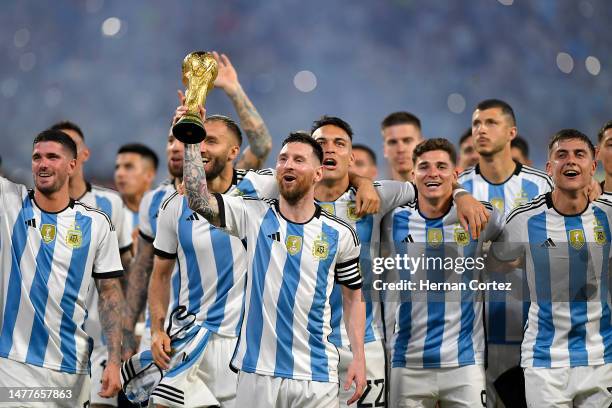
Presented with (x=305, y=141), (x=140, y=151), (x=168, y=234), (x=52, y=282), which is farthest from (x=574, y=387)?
(x=140, y=151)

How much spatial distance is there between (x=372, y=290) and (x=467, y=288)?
1.81 ft

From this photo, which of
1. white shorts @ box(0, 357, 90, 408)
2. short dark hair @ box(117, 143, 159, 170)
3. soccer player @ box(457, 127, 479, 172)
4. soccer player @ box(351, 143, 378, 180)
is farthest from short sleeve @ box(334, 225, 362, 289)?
short dark hair @ box(117, 143, 159, 170)

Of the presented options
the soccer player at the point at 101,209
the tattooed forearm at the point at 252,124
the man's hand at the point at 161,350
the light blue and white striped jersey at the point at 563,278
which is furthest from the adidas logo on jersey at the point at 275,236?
the soccer player at the point at 101,209

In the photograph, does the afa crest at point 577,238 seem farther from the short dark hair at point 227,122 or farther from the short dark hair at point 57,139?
the short dark hair at point 57,139

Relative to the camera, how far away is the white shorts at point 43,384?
461cm

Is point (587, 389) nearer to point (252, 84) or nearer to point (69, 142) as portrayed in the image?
point (69, 142)

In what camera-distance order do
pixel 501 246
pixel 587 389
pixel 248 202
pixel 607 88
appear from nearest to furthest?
pixel 248 202
pixel 587 389
pixel 501 246
pixel 607 88

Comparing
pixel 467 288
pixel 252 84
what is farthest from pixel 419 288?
pixel 252 84

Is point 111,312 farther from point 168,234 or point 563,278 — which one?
point 563,278

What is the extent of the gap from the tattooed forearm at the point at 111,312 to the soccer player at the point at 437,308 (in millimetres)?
1579

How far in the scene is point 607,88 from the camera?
9734 mm

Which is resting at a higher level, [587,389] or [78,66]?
[78,66]

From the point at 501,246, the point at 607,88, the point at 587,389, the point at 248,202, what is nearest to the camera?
the point at 248,202

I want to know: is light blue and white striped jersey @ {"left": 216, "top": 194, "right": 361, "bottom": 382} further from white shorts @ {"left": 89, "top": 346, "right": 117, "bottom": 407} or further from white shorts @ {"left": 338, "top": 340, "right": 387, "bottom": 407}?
white shorts @ {"left": 89, "top": 346, "right": 117, "bottom": 407}
